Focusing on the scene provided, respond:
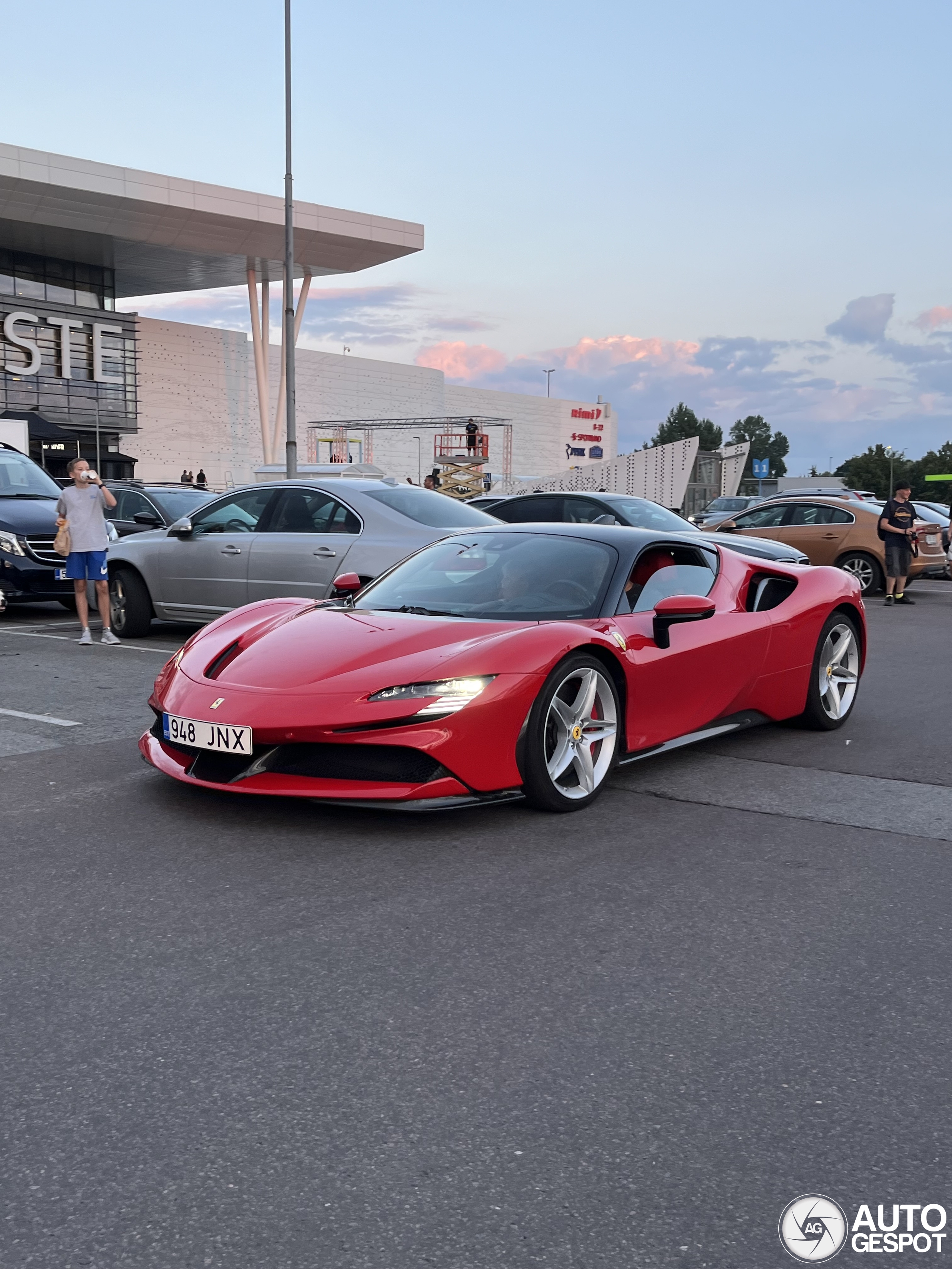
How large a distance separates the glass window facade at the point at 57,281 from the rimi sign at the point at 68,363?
3.32 ft

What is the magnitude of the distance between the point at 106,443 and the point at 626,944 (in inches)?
1935

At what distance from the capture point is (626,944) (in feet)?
12.0

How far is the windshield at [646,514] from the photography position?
494 inches

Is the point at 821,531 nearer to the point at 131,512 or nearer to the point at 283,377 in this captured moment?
the point at 131,512

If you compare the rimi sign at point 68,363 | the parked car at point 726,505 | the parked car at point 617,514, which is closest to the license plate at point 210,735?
the parked car at point 617,514

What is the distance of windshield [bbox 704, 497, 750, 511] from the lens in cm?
3350

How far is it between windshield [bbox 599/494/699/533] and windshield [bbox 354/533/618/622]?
6.30m

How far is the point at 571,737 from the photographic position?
17.0 ft

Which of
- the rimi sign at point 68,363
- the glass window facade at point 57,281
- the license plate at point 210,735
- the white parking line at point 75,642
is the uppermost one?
the glass window facade at point 57,281

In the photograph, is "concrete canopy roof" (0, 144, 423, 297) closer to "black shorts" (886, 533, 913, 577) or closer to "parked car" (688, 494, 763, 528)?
"parked car" (688, 494, 763, 528)

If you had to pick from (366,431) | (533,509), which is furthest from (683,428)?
(533,509)

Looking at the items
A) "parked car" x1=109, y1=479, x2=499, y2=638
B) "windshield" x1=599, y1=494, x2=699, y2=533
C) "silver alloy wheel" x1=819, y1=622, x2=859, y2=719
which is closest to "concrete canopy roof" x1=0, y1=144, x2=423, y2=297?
"windshield" x1=599, y1=494, x2=699, y2=533

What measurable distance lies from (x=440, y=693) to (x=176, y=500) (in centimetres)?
1234

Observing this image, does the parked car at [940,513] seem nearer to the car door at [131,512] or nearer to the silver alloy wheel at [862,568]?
the silver alloy wheel at [862,568]
